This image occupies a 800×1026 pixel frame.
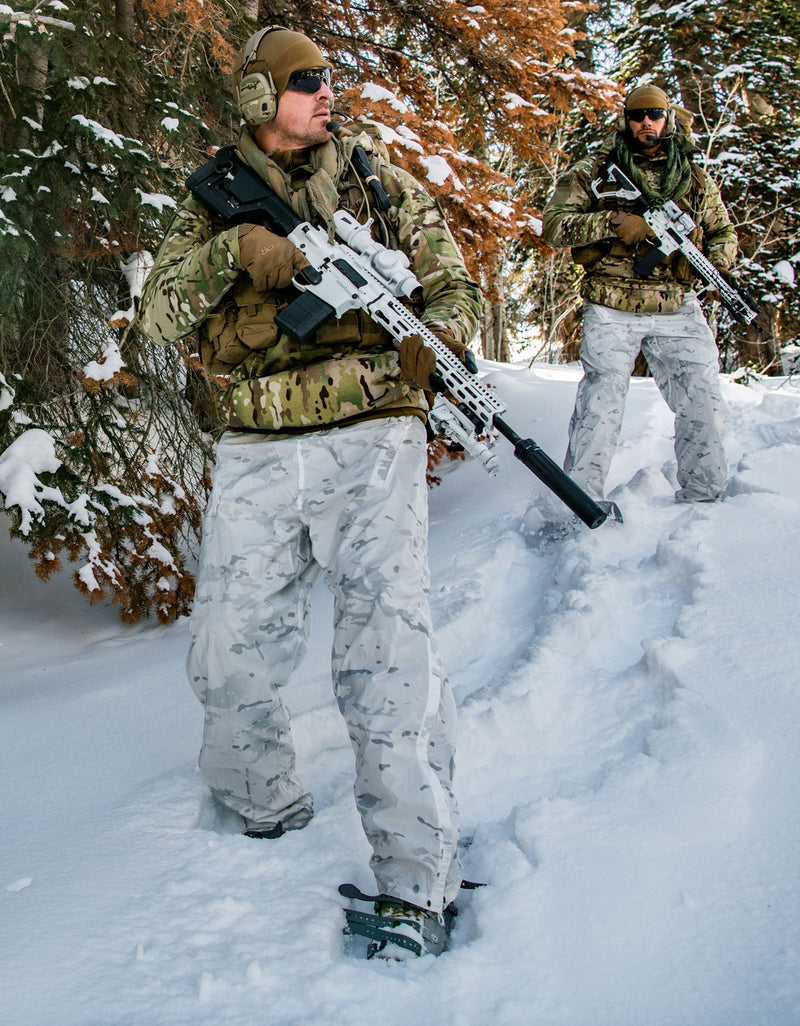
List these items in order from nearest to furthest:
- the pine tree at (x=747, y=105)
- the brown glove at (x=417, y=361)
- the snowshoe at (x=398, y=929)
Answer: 1. the snowshoe at (x=398, y=929)
2. the brown glove at (x=417, y=361)
3. the pine tree at (x=747, y=105)

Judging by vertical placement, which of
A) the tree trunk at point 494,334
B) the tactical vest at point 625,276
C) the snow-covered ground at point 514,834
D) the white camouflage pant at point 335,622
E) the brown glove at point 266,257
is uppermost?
the brown glove at point 266,257

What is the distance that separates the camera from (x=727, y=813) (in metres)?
1.98

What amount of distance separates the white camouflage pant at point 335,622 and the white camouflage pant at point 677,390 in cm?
224

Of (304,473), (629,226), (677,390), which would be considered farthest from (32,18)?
(677,390)

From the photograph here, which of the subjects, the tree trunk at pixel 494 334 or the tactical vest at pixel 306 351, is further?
the tree trunk at pixel 494 334

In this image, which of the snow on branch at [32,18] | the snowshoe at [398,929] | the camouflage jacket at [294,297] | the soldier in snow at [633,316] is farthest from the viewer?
the soldier in snow at [633,316]

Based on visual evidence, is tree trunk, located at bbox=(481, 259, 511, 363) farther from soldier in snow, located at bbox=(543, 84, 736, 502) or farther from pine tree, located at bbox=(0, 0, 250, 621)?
soldier in snow, located at bbox=(543, 84, 736, 502)

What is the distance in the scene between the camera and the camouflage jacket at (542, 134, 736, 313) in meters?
4.29

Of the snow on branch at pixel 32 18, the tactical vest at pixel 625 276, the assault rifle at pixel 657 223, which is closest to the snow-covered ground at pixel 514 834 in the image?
the tactical vest at pixel 625 276

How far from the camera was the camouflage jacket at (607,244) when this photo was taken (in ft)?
14.1

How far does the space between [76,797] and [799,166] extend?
1346cm

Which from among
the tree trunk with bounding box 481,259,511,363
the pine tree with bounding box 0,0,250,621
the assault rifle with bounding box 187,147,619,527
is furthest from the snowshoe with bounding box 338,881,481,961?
the tree trunk with bounding box 481,259,511,363

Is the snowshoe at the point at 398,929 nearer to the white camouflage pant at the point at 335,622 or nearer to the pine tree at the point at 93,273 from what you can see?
the white camouflage pant at the point at 335,622

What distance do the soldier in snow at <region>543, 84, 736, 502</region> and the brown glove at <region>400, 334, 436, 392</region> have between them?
2338 millimetres
